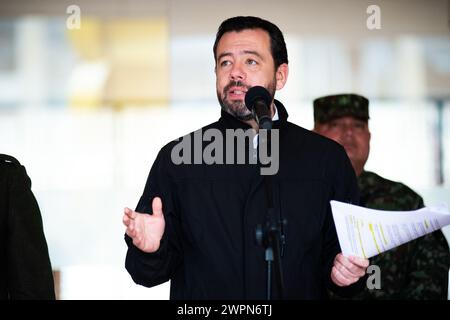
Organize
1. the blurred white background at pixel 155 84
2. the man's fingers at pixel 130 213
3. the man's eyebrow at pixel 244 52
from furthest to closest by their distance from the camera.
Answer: the blurred white background at pixel 155 84, the man's eyebrow at pixel 244 52, the man's fingers at pixel 130 213

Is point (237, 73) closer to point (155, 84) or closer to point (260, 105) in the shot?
point (260, 105)

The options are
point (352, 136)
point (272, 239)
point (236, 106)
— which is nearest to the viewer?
point (272, 239)

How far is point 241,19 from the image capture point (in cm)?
246

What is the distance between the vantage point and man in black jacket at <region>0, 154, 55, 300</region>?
223 centimetres

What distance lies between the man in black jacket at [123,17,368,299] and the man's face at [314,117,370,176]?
1.31m

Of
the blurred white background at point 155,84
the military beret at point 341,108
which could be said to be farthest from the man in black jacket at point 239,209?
the blurred white background at point 155,84

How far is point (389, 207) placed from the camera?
11.5 ft

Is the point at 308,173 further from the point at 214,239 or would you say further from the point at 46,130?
the point at 46,130

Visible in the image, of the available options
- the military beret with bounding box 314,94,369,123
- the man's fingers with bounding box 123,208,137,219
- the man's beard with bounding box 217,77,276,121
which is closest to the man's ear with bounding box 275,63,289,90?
the man's beard with bounding box 217,77,276,121

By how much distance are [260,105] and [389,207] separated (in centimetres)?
173

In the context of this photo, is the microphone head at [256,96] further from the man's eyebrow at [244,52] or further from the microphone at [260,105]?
the man's eyebrow at [244,52]

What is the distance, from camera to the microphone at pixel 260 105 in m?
1.82

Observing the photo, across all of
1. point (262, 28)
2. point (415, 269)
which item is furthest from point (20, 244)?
point (415, 269)

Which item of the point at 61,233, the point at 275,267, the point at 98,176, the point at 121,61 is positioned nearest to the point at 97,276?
the point at 61,233
